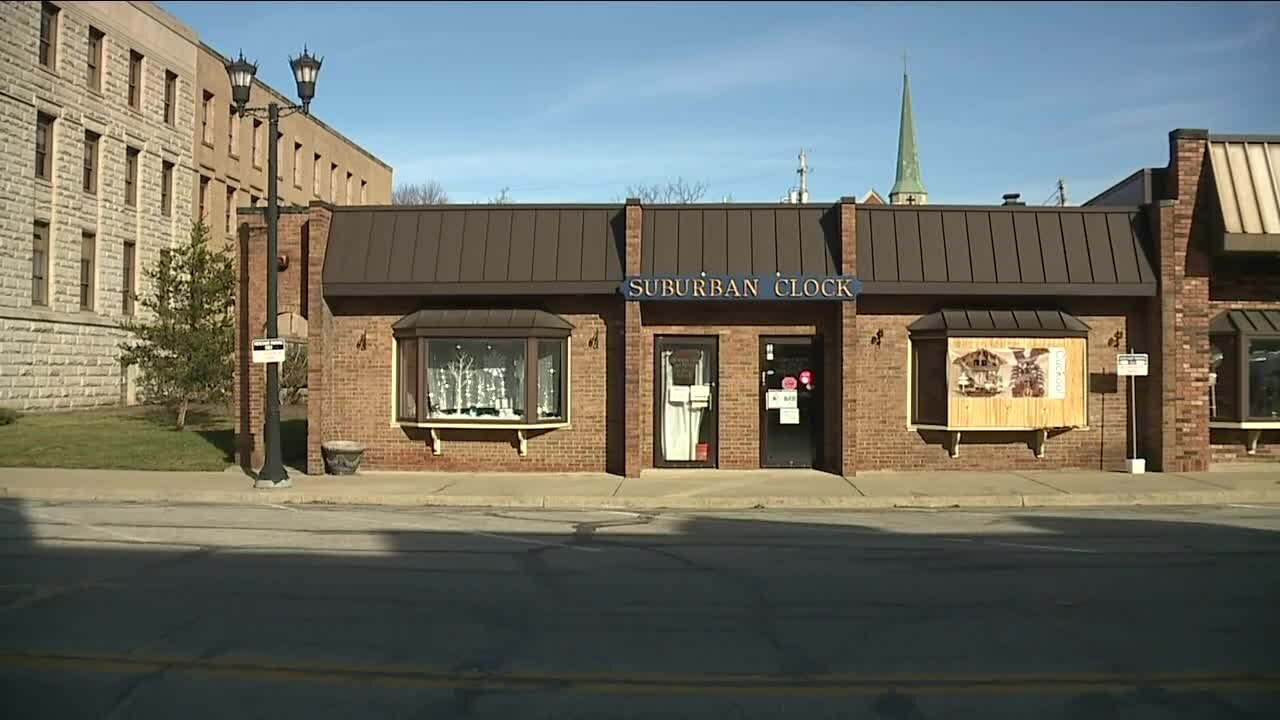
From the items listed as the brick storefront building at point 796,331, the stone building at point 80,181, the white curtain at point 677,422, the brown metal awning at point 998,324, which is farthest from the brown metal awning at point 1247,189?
the stone building at point 80,181

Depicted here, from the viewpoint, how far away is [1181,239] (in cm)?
1888

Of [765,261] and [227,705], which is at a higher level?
[765,261]

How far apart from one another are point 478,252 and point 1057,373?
1026 cm

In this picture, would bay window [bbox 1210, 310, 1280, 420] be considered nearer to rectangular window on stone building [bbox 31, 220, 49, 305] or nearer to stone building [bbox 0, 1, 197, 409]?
stone building [bbox 0, 1, 197, 409]

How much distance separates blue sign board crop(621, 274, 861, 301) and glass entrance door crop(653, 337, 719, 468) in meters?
1.25

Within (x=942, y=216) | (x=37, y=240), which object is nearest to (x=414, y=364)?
(x=942, y=216)

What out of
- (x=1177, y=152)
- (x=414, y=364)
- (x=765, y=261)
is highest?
(x=1177, y=152)

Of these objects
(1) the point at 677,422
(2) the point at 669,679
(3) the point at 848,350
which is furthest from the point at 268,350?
(2) the point at 669,679

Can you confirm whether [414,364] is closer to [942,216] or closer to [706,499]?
[706,499]

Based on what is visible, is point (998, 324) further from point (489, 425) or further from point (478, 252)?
point (478, 252)

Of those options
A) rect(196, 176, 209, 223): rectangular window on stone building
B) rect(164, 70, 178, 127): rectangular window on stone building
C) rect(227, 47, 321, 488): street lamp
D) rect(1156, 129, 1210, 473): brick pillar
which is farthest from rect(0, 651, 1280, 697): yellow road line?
rect(196, 176, 209, 223): rectangular window on stone building

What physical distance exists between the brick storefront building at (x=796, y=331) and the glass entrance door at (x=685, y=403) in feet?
0.13

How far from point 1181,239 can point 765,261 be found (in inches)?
279

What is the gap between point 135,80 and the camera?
3703cm
